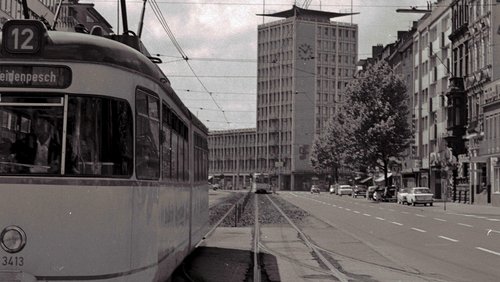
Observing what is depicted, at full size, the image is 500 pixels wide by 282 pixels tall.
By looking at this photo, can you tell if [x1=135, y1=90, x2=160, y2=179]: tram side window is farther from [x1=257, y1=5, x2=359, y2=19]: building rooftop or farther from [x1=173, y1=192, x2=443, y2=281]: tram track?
[x1=257, y1=5, x2=359, y2=19]: building rooftop

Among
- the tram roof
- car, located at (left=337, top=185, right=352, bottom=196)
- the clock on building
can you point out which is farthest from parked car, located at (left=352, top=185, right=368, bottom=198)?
the tram roof

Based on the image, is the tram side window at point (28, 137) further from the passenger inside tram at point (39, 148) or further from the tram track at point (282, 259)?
the tram track at point (282, 259)

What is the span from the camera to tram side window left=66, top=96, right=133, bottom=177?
5.93 meters

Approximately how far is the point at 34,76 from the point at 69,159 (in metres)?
0.77

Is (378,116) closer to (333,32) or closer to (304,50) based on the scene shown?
(304,50)

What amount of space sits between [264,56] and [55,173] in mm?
145650

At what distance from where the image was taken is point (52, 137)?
5.87 meters

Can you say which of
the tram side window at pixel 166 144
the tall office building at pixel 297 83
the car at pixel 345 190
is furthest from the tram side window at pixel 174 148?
the tall office building at pixel 297 83

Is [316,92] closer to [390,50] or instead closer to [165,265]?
[390,50]

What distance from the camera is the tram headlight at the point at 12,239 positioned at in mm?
5688

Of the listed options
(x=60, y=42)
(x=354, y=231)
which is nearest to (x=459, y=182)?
(x=354, y=231)

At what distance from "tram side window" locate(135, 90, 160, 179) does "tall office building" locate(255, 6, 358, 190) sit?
13723 centimetres

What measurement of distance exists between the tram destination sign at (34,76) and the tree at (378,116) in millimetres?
59242

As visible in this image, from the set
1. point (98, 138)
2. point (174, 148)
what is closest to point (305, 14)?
point (174, 148)
